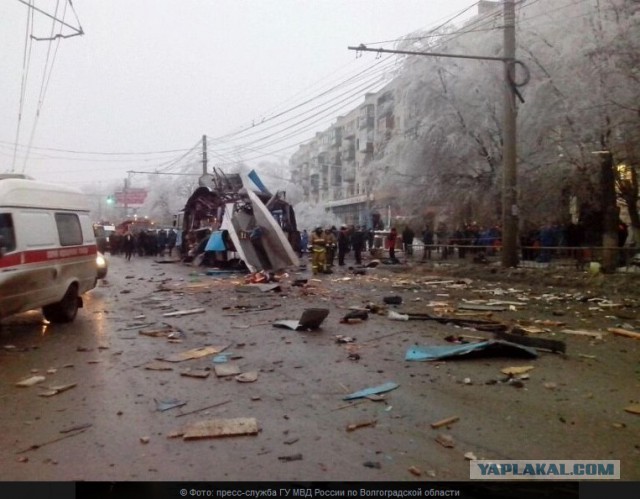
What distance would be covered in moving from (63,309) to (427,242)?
19571 millimetres

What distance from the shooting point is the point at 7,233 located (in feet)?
25.1

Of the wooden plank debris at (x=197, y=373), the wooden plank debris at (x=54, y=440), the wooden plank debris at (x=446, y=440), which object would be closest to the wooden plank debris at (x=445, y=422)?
the wooden plank debris at (x=446, y=440)

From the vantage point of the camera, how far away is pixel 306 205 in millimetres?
69125

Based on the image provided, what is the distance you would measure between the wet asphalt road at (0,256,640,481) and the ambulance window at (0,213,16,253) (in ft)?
4.75

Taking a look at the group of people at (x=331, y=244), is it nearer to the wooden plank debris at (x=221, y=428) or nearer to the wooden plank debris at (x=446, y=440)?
the wooden plank debris at (x=221, y=428)

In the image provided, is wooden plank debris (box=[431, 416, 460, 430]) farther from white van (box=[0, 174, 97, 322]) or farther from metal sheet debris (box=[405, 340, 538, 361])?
white van (box=[0, 174, 97, 322])

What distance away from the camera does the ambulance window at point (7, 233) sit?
298 inches

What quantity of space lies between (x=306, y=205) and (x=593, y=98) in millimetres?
53520

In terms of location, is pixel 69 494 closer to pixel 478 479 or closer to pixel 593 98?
pixel 478 479

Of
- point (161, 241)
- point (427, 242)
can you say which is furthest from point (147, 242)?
point (427, 242)

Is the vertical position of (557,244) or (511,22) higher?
(511,22)

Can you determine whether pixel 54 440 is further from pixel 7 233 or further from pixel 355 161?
pixel 355 161

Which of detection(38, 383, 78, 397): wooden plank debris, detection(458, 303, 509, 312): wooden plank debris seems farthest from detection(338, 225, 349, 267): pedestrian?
detection(38, 383, 78, 397): wooden plank debris

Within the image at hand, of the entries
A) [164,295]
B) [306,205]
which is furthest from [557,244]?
[306,205]
